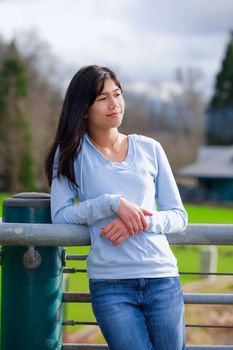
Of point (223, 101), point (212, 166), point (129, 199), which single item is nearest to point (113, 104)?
point (129, 199)

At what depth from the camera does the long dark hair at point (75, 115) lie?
2.61m

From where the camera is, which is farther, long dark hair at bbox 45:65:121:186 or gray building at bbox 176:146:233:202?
gray building at bbox 176:146:233:202

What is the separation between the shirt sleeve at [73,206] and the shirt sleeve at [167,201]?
0.20 metres

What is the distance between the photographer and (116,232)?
2.45m

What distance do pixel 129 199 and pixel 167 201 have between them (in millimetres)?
183

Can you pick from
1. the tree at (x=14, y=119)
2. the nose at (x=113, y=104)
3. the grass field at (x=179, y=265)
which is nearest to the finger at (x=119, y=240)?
the nose at (x=113, y=104)

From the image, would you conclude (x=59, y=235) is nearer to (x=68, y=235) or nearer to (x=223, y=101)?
(x=68, y=235)

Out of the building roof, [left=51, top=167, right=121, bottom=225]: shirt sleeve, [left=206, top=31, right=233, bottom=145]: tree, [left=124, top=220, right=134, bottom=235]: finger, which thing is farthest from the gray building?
[left=124, top=220, right=134, bottom=235]: finger

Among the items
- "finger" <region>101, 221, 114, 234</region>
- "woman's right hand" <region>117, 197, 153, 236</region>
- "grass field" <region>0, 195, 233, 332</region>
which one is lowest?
"grass field" <region>0, 195, 233, 332</region>

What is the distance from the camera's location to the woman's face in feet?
8.69

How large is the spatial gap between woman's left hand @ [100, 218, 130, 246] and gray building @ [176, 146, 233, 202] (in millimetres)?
48901

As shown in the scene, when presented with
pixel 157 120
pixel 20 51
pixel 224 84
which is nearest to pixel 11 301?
pixel 20 51

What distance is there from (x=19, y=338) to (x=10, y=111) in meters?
44.0

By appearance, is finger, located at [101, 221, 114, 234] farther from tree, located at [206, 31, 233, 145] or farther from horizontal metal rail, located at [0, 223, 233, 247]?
tree, located at [206, 31, 233, 145]
